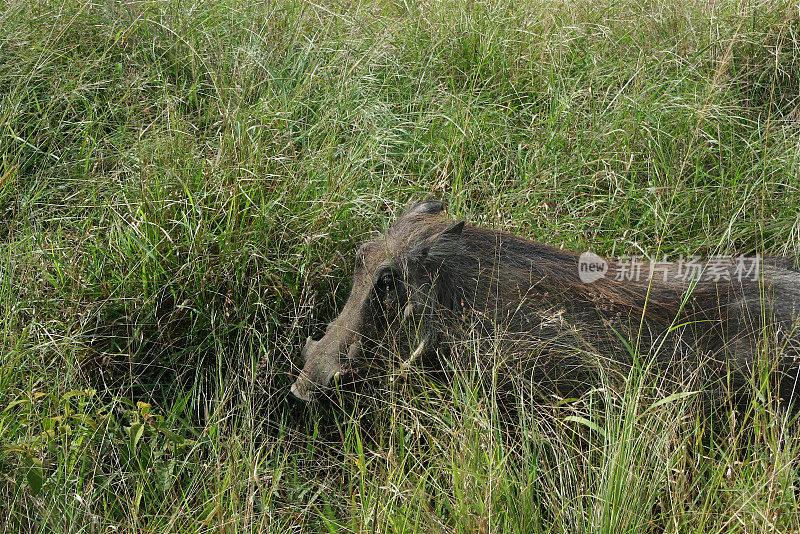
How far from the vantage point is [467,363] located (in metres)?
2.99

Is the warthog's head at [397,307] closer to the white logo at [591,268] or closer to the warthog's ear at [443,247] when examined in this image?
the warthog's ear at [443,247]

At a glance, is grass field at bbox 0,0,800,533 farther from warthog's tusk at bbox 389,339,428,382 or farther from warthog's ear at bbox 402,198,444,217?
warthog's ear at bbox 402,198,444,217

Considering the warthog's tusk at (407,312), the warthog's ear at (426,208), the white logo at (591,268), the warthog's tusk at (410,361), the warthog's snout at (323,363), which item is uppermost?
the white logo at (591,268)

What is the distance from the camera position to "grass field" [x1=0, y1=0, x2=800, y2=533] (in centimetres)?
244

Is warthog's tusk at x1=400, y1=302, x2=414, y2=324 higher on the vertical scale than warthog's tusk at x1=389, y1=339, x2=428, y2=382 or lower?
higher

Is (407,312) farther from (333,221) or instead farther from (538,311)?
(333,221)

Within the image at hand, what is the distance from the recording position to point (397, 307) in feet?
9.97

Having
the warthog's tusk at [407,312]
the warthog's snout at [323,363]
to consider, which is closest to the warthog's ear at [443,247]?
the warthog's tusk at [407,312]

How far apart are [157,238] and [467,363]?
1.39 metres

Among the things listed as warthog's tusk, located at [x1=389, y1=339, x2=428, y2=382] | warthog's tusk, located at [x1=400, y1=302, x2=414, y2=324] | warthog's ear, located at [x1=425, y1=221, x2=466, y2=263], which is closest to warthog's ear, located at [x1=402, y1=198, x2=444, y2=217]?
warthog's ear, located at [x1=425, y1=221, x2=466, y2=263]

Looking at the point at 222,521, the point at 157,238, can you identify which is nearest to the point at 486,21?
the point at 157,238

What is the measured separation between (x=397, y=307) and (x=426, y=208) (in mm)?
514

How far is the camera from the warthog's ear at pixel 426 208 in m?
3.34

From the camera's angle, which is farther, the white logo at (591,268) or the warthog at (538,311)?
the white logo at (591,268)
